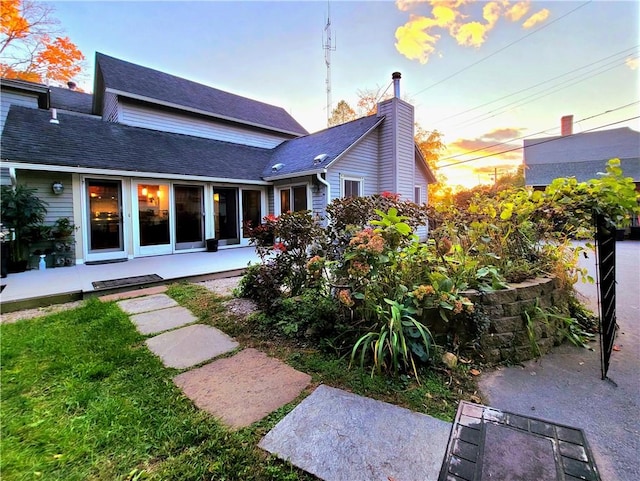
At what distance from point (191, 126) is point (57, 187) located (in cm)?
517

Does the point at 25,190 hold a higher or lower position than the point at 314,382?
higher

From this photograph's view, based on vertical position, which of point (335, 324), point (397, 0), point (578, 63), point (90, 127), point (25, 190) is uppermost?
point (578, 63)

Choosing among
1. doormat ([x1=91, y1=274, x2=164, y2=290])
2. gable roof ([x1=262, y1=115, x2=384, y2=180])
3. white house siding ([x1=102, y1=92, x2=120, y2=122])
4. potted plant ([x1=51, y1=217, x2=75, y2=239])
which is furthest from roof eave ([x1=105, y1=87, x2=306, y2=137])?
doormat ([x1=91, y1=274, x2=164, y2=290])

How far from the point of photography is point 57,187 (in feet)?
20.9

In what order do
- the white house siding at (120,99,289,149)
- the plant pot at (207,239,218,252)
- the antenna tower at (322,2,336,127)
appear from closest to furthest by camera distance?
the plant pot at (207,239,218,252) → the white house siding at (120,99,289,149) → the antenna tower at (322,2,336,127)

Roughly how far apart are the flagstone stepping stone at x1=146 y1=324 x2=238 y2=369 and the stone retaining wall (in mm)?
1846

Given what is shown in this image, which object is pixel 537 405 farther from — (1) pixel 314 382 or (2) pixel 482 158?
(2) pixel 482 158

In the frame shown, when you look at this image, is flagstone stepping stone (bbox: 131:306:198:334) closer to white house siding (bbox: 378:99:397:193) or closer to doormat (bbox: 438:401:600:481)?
doormat (bbox: 438:401:600:481)

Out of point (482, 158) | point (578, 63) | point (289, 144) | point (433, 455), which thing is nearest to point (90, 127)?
point (289, 144)

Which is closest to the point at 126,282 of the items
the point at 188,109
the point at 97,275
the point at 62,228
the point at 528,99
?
the point at 97,275

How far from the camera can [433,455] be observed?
4.45 ft

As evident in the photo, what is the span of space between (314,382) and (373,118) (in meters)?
9.62

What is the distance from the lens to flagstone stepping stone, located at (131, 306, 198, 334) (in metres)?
3.00

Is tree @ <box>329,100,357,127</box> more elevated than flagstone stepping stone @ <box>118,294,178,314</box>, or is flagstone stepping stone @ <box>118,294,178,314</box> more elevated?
tree @ <box>329,100,357,127</box>
